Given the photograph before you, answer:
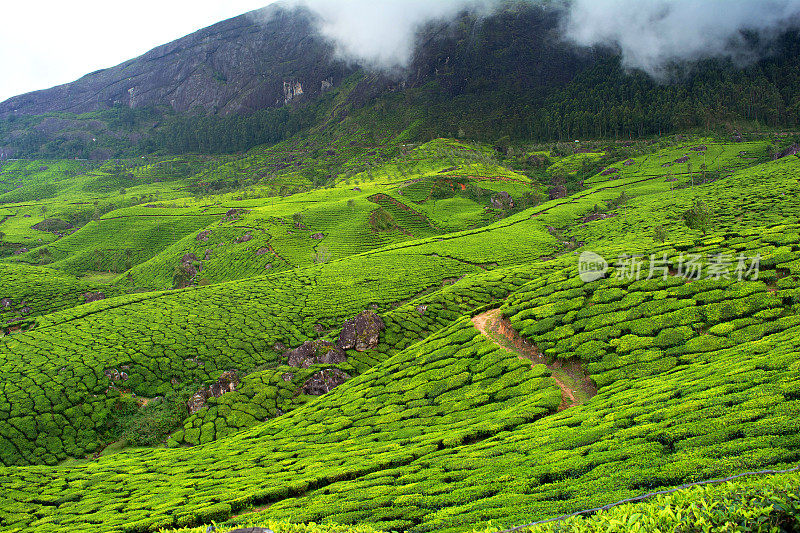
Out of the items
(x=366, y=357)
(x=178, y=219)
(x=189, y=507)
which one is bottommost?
(x=366, y=357)

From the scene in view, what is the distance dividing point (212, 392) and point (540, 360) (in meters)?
33.3

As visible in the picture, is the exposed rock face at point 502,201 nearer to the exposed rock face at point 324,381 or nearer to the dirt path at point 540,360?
the dirt path at point 540,360

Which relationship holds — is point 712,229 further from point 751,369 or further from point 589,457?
point 589,457

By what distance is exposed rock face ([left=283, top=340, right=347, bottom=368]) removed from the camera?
145ft

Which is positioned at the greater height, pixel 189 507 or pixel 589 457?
pixel 589 457

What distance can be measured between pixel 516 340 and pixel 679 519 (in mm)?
24815

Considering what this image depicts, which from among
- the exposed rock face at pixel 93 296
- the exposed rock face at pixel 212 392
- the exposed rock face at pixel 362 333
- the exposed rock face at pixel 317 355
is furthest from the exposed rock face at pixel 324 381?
the exposed rock face at pixel 93 296

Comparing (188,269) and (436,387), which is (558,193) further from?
(436,387)

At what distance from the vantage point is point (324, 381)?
40.9 m

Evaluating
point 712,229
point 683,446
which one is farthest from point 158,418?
point 712,229

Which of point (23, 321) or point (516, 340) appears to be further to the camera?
point (23, 321)

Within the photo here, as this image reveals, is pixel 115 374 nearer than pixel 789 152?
Yes

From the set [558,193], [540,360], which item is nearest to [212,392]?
[540,360]

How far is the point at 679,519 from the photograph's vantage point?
7.82 metres
